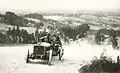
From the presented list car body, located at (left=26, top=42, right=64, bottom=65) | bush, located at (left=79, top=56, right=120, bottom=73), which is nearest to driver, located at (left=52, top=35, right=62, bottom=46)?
car body, located at (left=26, top=42, right=64, bottom=65)

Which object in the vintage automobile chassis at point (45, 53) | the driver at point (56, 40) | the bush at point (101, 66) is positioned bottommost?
the bush at point (101, 66)

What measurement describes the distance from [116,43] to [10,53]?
0.63 metres

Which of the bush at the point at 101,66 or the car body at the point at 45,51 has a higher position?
the car body at the point at 45,51

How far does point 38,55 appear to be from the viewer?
1.20 meters

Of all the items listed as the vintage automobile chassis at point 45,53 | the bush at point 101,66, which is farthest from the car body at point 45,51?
the bush at point 101,66

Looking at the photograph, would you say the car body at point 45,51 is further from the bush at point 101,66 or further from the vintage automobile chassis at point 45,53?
the bush at point 101,66

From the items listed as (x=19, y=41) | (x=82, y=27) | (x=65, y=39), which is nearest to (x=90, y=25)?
(x=82, y=27)

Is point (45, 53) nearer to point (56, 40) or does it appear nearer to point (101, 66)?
point (56, 40)

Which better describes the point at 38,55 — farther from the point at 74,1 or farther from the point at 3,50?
the point at 74,1

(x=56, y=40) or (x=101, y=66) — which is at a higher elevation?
(x=56, y=40)

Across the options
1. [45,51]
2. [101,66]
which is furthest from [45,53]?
[101,66]

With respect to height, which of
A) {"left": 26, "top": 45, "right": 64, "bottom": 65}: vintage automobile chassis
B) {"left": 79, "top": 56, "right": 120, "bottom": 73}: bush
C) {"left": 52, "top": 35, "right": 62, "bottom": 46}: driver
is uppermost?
{"left": 52, "top": 35, "right": 62, "bottom": 46}: driver

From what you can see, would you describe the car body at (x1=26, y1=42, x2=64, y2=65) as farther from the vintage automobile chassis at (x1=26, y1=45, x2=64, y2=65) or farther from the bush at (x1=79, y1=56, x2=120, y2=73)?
the bush at (x1=79, y1=56, x2=120, y2=73)

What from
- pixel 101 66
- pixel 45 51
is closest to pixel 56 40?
pixel 45 51
